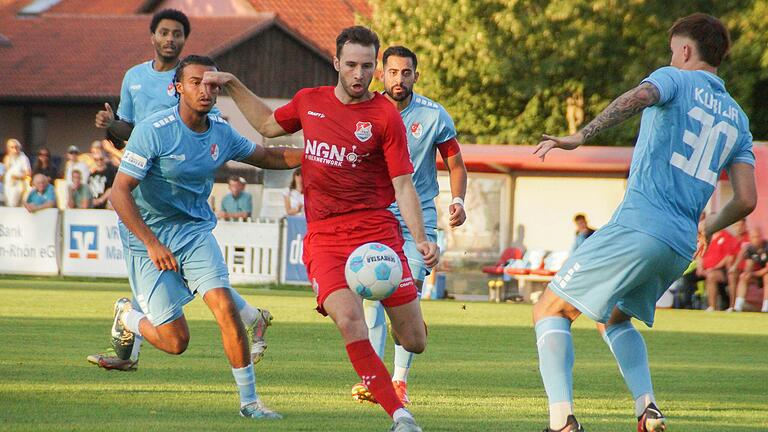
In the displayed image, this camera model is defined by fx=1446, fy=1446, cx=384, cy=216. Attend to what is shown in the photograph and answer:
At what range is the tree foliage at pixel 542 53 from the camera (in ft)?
119

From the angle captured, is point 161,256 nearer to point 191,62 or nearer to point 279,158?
point 279,158

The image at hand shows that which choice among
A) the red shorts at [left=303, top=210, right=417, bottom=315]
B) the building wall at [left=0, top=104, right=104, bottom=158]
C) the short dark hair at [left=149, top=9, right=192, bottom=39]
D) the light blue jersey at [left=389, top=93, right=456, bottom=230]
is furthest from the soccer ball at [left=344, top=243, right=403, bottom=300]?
the building wall at [left=0, top=104, right=104, bottom=158]

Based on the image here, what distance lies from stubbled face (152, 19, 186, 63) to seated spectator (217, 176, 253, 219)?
15259 mm

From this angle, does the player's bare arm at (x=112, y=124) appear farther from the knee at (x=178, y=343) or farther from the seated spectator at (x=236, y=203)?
the seated spectator at (x=236, y=203)

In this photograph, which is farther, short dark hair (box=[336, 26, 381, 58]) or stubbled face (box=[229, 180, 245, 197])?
stubbled face (box=[229, 180, 245, 197])

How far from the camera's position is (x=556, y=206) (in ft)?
88.2

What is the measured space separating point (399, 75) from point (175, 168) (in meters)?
2.02

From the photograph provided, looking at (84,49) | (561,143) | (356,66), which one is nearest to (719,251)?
(356,66)

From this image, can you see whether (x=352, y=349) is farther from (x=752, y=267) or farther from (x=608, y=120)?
(x=752, y=267)

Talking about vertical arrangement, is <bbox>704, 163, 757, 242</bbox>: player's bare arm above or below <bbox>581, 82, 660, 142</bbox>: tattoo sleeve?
below

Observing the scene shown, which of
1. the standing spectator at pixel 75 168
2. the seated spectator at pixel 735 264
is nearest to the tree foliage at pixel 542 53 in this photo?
the seated spectator at pixel 735 264

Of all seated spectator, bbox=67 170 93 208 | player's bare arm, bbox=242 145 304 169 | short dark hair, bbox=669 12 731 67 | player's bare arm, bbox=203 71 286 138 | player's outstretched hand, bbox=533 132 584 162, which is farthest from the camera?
seated spectator, bbox=67 170 93 208

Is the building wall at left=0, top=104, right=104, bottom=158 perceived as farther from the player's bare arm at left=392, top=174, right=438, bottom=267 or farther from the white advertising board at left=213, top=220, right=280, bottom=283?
the player's bare arm at left=392, top=174, right=438, bottom=267

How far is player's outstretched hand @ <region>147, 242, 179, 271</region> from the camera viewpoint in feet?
29.0
